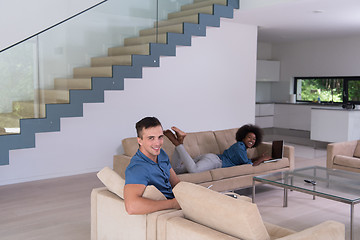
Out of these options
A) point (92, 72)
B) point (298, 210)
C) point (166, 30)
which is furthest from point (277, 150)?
point (92, 72)

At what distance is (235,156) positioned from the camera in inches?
205

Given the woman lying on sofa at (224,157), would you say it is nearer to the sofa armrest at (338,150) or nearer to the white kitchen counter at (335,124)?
the sofa armrest at (338,150)

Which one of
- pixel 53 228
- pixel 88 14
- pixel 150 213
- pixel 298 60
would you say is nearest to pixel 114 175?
pixel 150 213

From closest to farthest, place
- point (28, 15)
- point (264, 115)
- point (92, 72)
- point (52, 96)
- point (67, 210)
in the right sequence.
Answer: point (67, 210) → point (52, 96) → point (92, 72) → point (28, 15) → point (264, 115)

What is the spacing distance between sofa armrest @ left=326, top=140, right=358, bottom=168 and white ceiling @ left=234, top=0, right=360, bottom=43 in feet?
6.91

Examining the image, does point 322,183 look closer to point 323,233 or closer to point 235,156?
point 235,156

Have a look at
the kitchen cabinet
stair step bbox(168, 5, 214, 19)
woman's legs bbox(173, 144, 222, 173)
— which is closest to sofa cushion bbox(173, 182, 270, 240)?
woman's legs bbox(173, 144, 222, 173)

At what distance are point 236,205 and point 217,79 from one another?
6.00 meters

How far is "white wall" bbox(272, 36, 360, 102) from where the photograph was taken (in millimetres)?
9719

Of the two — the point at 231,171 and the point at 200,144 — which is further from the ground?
the point at 200,144

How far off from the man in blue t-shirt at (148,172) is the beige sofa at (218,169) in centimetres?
164

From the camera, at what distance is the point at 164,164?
2953 millimetres

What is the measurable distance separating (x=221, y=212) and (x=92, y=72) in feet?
11.2

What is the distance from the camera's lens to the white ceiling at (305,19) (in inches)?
246
